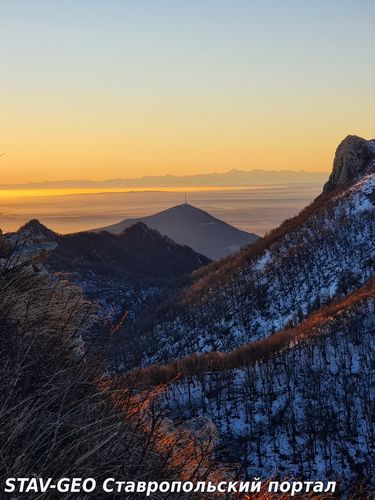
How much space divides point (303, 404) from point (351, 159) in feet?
223

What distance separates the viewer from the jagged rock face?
82750 millimetres

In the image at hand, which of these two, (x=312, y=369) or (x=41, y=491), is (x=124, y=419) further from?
(x=312, y=369)

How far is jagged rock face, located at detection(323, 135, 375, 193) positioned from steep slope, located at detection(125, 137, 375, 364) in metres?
12.2

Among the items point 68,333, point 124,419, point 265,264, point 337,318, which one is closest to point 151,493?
point 124,419

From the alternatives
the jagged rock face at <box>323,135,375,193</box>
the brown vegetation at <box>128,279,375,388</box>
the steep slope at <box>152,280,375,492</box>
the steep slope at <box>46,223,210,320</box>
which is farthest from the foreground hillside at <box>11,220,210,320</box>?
the steep slope at <box>152,280,375,492</box>

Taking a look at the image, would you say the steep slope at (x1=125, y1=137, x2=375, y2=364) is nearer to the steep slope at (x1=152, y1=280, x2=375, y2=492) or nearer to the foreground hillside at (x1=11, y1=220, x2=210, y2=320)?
the foreground hillside at (x1=11, y1=220, x2=210, y2=320)

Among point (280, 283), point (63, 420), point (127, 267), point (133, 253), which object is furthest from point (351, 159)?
point (133, 253)

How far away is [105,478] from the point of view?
3523 millimetres

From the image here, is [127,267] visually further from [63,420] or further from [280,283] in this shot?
[63,420]

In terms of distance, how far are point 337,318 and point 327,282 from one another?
21.2m

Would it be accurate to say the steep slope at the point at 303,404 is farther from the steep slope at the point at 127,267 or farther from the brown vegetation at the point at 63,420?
the steep slope at the point at 127,267

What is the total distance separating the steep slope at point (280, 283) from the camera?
167 ft

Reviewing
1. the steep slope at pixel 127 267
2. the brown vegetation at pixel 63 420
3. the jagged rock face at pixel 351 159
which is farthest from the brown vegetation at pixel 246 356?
the steep slope at pixel 127 267

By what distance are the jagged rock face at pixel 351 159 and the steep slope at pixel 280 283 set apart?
1224 cm
